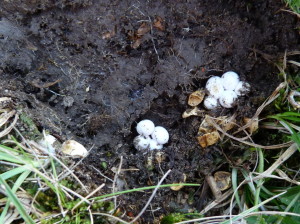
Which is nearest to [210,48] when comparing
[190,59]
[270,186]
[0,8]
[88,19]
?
[190,59]

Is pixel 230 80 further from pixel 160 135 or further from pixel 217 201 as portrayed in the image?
pixel 217 201

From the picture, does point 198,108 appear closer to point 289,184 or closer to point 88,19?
point 289,184

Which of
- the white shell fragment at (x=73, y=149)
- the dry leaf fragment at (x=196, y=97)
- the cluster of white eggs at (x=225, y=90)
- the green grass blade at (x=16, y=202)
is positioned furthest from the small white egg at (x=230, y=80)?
the green grass blade at (x=16, y=202)

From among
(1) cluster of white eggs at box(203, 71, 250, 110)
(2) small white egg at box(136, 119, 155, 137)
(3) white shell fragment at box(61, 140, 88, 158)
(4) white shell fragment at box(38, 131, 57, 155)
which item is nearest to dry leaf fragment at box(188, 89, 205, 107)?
(1) cluster of white eggs at box(203, 71, 250, 110)

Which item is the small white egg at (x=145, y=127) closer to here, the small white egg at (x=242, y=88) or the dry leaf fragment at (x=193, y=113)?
the dry leaf fragment at (x=193, y=113)

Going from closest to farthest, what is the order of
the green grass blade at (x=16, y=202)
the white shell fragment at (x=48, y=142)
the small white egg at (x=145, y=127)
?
→ the green grass blade at (x=16, y=202) < the white shell fragment at (x=48, y=142) < the small white egg at (x=145, y=127)

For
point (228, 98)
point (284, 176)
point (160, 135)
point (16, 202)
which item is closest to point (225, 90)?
point (228, 98)

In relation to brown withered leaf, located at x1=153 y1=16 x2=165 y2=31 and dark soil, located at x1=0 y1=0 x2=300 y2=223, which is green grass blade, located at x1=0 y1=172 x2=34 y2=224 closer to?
dark soil, located at x1=0 y1=0 x2=300 y2=223
